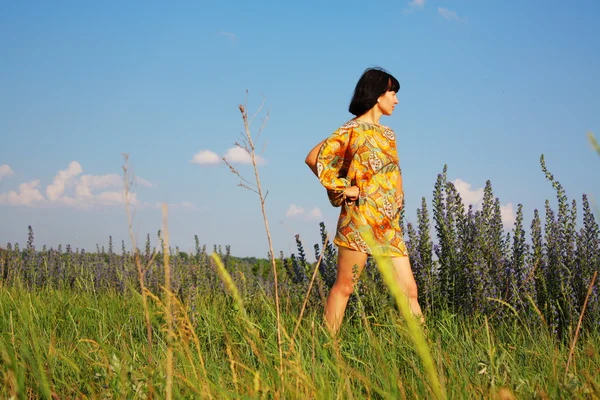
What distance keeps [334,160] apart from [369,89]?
0.60 metres

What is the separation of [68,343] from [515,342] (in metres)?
2.77

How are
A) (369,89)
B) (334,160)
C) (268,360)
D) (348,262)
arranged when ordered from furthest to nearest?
1. (369,89)
2. (334,160)
3. (348,262)
4. (268,360)

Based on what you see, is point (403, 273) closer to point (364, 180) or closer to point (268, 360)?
point (364, 180)

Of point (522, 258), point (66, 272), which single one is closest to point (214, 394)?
point (522, 258)

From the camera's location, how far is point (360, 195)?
12.4 ft

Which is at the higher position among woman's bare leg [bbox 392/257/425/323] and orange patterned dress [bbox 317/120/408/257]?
orange patterned dress [bbox 317/120/408/257]

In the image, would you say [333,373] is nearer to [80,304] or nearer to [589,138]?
[589,138]

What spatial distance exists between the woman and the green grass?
31 cm

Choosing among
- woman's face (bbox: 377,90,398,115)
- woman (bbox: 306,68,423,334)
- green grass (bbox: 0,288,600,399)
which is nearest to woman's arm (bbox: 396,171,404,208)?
woman (bbox: 306,68,423,334)

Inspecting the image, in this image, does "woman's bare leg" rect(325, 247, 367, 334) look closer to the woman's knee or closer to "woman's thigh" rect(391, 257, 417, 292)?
the woman's knee

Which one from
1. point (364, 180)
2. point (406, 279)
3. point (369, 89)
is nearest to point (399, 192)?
point (364, 180)

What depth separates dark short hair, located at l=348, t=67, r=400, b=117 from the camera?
4074 millimetres

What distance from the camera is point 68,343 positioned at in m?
3.63

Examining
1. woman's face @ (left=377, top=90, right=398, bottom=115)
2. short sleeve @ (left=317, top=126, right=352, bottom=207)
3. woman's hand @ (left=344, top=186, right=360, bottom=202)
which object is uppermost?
woman's face @ (left=377, top=90, right=398, bottom=115)
